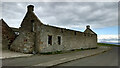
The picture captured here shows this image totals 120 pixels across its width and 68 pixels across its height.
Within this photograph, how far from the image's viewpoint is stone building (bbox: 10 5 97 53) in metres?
15.4

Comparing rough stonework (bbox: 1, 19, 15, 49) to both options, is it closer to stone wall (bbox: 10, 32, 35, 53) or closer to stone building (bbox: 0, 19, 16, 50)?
stone building (bbox: 0, 19, 16, 50)

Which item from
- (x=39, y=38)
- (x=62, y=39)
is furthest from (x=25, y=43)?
(x=62, y=39)

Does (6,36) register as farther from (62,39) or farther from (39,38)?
(62,39)

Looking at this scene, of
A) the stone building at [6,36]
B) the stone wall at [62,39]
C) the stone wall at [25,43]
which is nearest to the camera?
the stone wall at [25,43]

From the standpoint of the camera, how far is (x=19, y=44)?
15.9 meters

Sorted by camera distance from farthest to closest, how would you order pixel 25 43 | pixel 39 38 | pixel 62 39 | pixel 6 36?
pixel 6 36 < pixel 62 39 < pixel 39 38 < pixel 25 43

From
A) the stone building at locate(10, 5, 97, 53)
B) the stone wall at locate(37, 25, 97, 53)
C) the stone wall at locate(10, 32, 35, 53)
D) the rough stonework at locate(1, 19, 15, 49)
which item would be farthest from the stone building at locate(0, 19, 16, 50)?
the stone wall at locate(37, 25, 97, 53)

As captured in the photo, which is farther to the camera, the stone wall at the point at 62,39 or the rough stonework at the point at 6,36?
the rough stonework at the point at 6,36

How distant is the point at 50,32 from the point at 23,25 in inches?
211

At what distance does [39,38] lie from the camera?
1549cm

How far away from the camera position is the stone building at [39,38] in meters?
15.4

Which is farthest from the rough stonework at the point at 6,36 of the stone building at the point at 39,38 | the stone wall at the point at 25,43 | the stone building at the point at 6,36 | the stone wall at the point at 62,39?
the stone wall at the point at 62,39

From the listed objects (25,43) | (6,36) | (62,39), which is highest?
(6,36)

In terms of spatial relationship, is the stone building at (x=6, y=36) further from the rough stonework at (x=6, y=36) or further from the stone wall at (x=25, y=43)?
the stone wall at (x=25, y=43)
